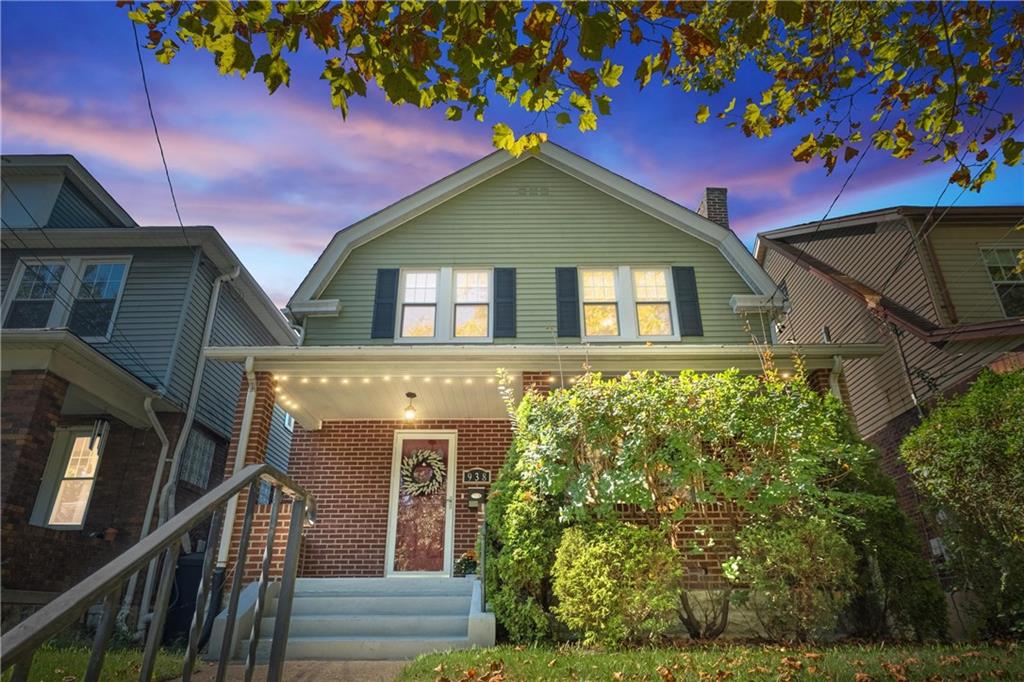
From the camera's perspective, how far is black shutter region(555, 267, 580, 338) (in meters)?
10.3

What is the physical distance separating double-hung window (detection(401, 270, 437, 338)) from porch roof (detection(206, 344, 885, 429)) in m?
1.56

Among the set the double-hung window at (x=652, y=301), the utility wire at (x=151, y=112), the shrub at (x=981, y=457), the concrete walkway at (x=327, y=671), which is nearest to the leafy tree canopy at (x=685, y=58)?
the utility wire at (x=151, y=112)

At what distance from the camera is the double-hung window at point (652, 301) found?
10445mm

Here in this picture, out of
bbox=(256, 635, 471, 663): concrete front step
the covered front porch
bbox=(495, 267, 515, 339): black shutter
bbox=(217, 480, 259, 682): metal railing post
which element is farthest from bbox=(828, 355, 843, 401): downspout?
bbox=(217, 480, 259, 682): metal railing post

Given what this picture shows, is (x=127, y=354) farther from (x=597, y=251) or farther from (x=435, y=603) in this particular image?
(x=597, y=251)

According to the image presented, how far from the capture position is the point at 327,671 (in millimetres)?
5211

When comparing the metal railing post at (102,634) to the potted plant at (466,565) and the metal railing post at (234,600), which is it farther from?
the potted plant at (466,565)

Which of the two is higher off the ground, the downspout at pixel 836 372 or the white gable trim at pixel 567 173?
the white gable trim at pixel 567 173

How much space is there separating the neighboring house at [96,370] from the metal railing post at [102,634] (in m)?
7.99

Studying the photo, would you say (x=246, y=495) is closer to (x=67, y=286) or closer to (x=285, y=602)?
(x=285, y=602)

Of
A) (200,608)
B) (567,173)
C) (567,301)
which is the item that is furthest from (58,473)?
(567,173)

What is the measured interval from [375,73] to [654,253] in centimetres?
826

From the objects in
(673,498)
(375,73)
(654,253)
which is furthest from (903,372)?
(375,73)

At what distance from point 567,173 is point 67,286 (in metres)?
9.96
